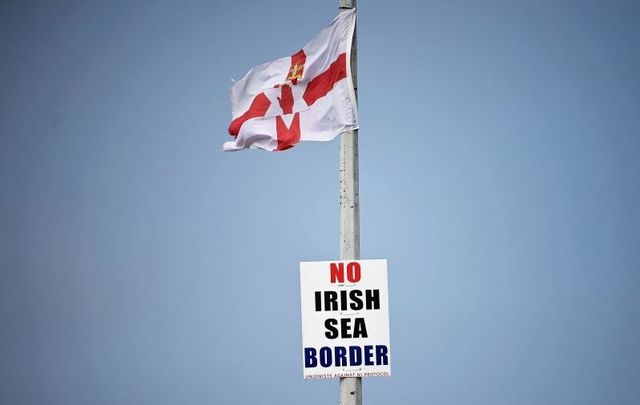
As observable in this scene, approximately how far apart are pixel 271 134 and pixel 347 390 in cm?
457

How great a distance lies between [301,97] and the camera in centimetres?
1302

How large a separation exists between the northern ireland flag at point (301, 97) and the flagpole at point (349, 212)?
33cm

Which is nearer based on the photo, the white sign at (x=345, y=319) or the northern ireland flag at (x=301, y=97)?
the white sign at (x=345, y=319)

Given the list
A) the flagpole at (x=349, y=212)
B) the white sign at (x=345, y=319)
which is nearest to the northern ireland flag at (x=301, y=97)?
the flagpole at (x=349, y=212)

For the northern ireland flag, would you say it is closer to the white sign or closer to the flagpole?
the flagpole

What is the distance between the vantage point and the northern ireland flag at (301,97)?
1200 centimetres

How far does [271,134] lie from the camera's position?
13.4 metres

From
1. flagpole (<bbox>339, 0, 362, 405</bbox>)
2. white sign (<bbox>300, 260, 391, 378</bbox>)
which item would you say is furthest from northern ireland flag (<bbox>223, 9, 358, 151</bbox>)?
white sign (<bbox>300, 260, 391, 378</bbox>)

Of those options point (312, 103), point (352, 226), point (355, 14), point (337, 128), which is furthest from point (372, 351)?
point (355, 14)

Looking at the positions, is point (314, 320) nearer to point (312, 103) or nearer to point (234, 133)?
point (312, 103)

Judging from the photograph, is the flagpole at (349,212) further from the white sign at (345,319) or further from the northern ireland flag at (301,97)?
the northern ireland flag at (301,97)

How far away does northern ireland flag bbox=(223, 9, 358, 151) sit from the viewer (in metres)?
12.0

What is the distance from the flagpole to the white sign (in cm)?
23

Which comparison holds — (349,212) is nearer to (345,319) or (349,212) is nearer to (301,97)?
(345,319)
